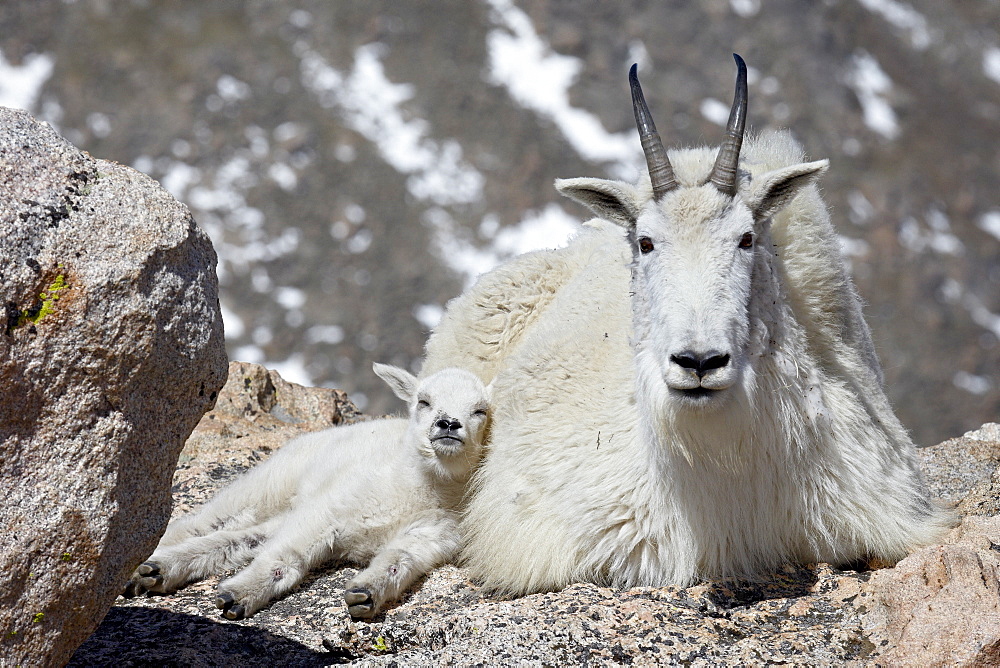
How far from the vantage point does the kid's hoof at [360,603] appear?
4.50 m

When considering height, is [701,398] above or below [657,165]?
below

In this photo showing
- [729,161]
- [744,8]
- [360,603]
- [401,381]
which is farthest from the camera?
[744,8]

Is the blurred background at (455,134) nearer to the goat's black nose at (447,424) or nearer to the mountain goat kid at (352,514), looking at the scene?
the mountain goat kid at (352,514)

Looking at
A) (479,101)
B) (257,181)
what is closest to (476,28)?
(479,101)

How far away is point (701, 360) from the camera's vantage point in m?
3.86

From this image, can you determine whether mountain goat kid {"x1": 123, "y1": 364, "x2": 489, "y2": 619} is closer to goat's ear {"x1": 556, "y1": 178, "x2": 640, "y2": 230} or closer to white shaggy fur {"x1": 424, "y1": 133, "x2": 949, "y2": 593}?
white shaggy fur {"x1": 424, "y1": 133, "x2": 949, "y2": 593}

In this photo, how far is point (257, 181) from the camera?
113ft

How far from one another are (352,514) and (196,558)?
0.83 m

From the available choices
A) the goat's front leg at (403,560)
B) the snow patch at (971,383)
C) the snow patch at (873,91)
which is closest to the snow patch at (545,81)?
the snow patch at (873,91)

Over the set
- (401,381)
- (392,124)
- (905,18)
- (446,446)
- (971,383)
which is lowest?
(446,446)

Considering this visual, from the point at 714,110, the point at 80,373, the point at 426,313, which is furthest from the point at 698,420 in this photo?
the point at 714,110

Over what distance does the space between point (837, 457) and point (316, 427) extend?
196 inches

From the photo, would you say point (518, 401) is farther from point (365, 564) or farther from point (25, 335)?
point (25, 335)

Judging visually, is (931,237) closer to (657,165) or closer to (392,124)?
(392,124)
